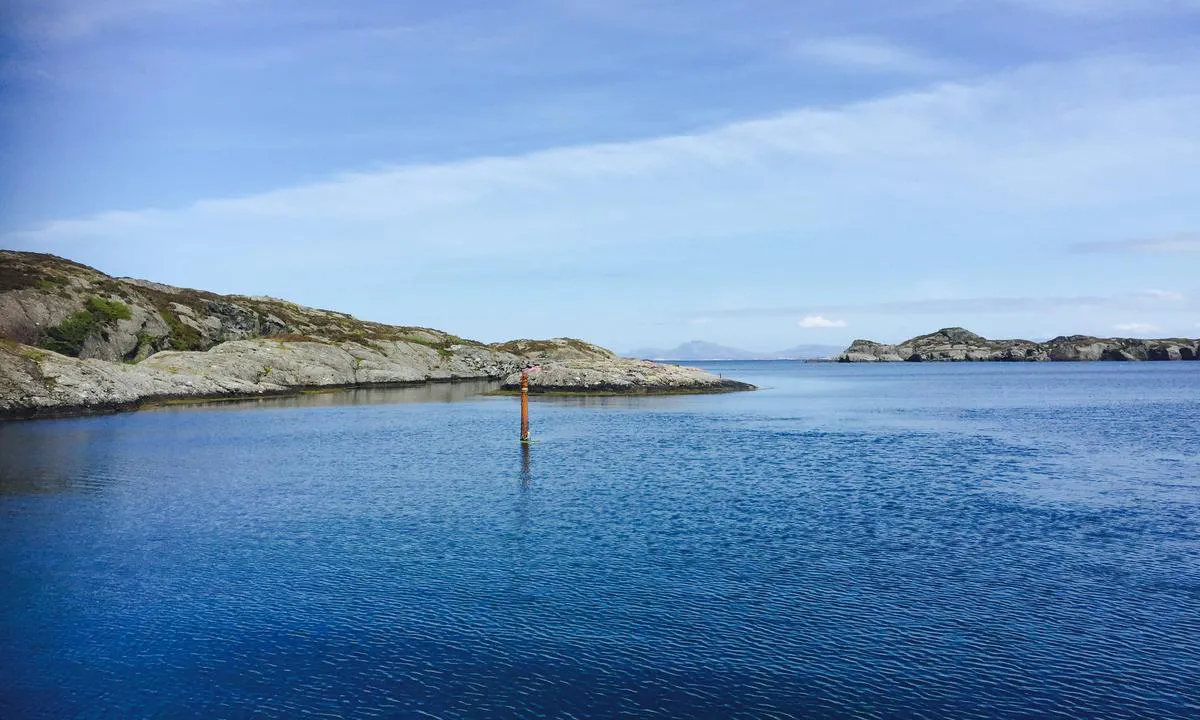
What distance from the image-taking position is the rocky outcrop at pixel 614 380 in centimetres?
12669

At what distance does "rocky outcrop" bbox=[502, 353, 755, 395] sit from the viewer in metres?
127

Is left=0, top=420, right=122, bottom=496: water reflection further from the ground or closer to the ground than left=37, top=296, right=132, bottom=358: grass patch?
closer to the ground

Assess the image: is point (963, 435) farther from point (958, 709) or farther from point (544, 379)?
point (544, 379)

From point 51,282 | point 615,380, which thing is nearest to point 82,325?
point 51,282

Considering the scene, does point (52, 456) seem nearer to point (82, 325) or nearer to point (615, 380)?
point (82, 325)

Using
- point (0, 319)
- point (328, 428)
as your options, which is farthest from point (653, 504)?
point (0, 319)

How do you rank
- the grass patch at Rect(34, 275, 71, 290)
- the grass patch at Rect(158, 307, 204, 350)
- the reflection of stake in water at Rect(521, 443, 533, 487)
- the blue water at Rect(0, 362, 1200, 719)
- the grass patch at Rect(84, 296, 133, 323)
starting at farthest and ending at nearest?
the grass patch at Rect(158, 307, 204, 350) < the grass patch at Rect(84, 296, 133, 323) < the grass patch at Rect(34, 275, 71, 290) < the reflection of stake in water at Rect(521, 443, 533, 487) < the blue water at Rect(0, 362, 1200, 719)

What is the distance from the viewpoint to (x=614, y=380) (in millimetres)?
127000

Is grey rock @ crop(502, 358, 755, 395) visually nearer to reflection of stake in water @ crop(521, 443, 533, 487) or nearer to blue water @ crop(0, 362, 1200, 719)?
reflection of stake in water @ crop(521, 443, 533, 487)

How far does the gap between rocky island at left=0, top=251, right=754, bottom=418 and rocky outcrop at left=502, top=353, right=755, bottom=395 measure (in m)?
0.21

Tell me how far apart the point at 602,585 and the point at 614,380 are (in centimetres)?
10284

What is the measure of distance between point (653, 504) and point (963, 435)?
1615 inches

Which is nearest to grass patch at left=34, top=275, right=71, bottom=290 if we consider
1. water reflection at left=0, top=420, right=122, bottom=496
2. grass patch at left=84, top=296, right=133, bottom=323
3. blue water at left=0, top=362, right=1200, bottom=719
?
grass patch at left=84, top=296, right=133, bottom=323

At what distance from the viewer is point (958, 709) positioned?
1608 cm
